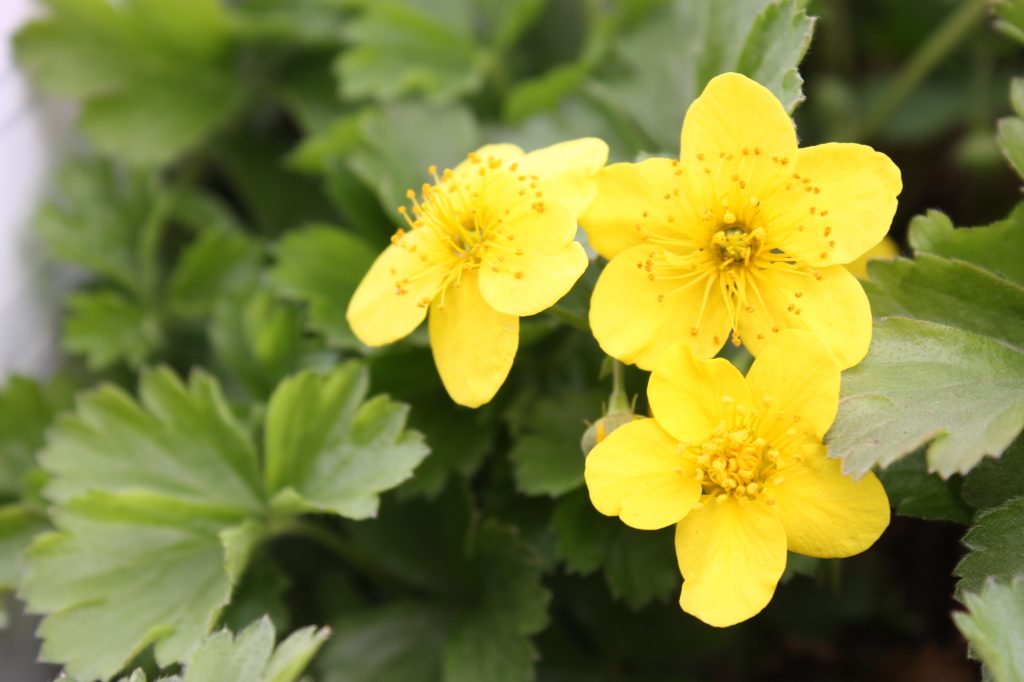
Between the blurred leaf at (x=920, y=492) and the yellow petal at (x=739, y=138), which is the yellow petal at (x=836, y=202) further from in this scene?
the blurred leaf at (x=920, y=492)

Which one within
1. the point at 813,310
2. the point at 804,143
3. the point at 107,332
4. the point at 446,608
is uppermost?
the point at 813,310

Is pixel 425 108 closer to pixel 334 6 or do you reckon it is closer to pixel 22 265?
pixel 334 6

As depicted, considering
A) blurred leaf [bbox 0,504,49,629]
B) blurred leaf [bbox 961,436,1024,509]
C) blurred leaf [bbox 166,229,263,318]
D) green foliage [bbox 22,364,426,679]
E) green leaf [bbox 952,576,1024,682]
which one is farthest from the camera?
blurred leaf [bbox 166,229,263,318]

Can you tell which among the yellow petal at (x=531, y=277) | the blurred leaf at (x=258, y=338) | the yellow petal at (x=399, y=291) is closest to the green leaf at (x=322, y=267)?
the blurred leaf at (x=258, y=338)

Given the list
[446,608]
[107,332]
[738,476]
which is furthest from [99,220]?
[738,476]

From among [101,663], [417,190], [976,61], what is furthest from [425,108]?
[976,61]

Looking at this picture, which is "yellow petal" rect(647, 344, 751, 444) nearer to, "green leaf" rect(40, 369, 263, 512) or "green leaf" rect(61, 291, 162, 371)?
"green leaf" rect(40, 369, 263, 512)

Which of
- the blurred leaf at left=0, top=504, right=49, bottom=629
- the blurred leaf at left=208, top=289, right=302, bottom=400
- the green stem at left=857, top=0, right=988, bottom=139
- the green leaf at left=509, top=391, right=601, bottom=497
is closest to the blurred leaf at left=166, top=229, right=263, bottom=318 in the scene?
the blurred leaf at left=208, top=289, right=302, bottom=400

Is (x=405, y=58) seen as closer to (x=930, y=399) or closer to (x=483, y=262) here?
(x=483, y=262)
